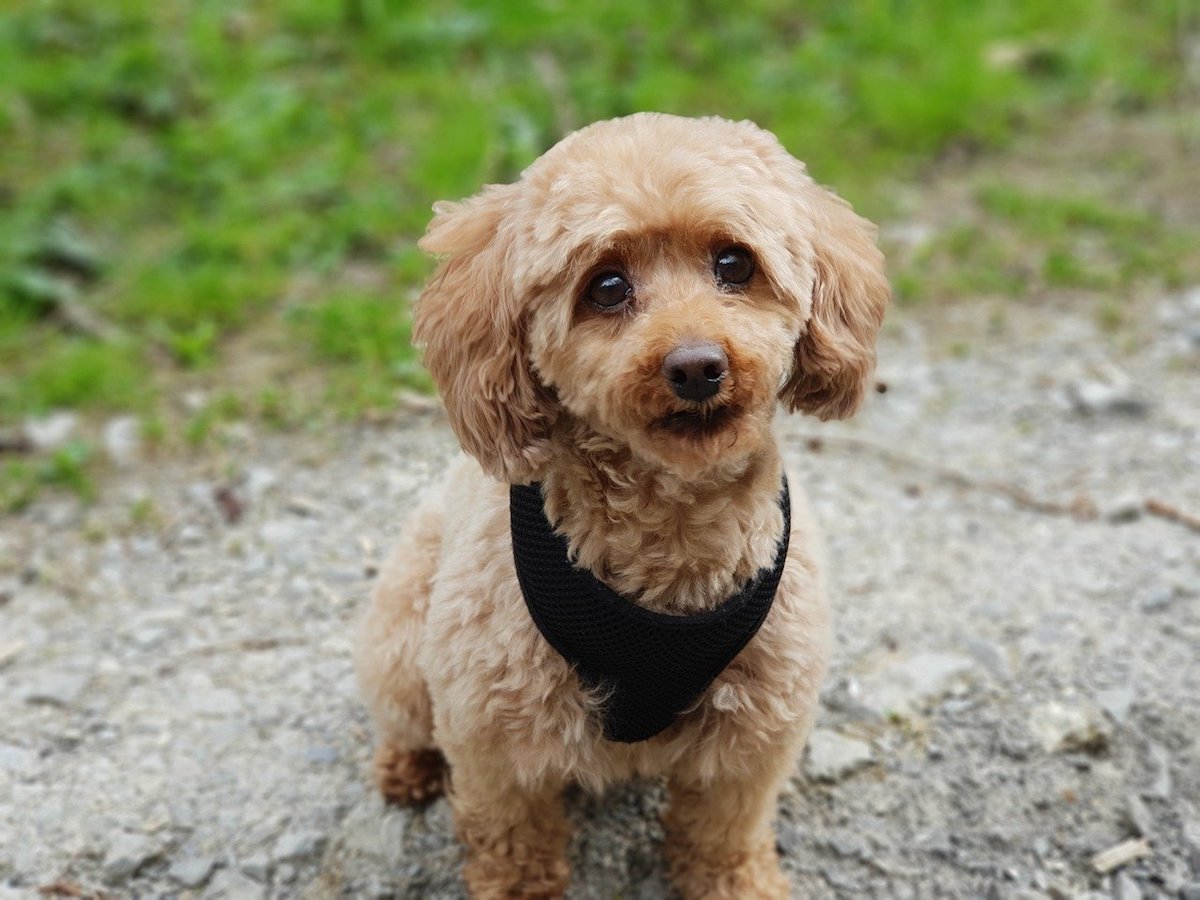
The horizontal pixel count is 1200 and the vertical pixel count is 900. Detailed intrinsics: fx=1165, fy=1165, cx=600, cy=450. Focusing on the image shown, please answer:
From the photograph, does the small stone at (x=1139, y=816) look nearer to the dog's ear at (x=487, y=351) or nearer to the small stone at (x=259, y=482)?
the dog's ear at (x=487, y=351)

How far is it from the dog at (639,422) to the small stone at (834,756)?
1.75 ft

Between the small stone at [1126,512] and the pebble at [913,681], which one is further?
the small stone at [1126,512]

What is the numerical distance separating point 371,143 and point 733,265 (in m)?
5.07

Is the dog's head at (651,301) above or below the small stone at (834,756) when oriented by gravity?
above

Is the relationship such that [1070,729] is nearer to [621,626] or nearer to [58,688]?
[621,626]

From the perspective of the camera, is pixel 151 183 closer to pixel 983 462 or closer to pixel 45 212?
pixel 45 212

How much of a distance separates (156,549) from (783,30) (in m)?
5.74

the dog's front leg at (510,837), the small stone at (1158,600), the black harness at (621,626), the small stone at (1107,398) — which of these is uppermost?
the black harness at (621,626)

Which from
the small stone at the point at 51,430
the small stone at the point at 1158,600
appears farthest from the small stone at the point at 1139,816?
the small stone at the point at 51,430

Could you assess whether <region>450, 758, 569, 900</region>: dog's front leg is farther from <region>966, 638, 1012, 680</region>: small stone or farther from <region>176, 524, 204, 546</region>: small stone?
<region>176, 524, 204, 546</region>: small stone

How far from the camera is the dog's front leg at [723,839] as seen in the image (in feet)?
9.80

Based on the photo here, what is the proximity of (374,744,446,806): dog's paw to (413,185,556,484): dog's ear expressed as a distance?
1.26 m

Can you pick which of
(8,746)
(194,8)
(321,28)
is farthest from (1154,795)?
(194,8)

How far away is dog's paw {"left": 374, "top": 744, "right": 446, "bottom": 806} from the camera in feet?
11.1
